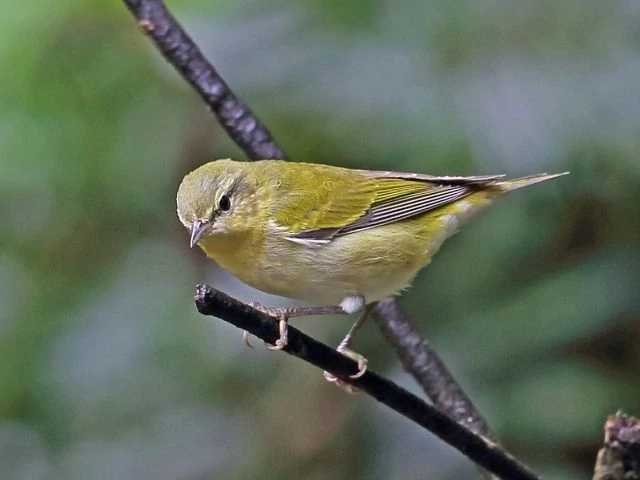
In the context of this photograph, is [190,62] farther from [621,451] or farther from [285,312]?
[621,451]

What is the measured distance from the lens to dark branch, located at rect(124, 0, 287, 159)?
2203 mm

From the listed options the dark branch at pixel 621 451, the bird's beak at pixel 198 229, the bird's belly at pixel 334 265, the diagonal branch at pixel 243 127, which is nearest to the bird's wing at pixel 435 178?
the bird's belly at pixel 334 265

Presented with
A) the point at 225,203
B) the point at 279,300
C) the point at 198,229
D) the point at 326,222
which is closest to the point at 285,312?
the point at 198,229

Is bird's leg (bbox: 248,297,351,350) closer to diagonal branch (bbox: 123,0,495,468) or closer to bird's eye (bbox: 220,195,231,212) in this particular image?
diagonal branch (bbox: 123,0,495,468)

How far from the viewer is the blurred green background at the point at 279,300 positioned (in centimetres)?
268

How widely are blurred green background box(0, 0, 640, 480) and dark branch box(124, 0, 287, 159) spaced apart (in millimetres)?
591

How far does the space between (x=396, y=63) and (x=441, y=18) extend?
18cm

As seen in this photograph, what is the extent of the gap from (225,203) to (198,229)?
0.15 meters

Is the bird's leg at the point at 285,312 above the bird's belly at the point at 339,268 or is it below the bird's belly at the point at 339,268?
below

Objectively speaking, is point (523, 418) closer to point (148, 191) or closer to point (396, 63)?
point (396, 63)

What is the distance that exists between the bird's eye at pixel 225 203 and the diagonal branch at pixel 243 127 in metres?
0.20

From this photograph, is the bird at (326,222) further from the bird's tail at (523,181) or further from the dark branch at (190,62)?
the dark branch at (190,62)

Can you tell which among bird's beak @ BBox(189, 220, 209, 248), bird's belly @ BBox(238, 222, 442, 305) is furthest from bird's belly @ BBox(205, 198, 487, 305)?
bird's beak @ BBox(189, 220, 209, 248)

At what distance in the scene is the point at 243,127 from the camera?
2.27 m
